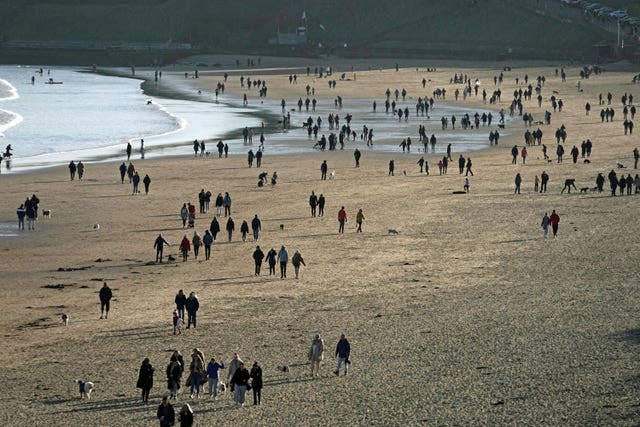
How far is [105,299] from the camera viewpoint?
30.7 metres

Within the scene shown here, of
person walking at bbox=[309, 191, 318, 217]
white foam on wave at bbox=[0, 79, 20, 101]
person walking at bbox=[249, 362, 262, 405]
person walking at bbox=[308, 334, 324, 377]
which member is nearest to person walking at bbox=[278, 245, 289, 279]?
person walking at bbox=[308, 334, 324, 377]

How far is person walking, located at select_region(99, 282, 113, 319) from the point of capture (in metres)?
30.6

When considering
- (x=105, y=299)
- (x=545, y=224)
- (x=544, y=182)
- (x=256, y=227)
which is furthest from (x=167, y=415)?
(x=544, y=182)

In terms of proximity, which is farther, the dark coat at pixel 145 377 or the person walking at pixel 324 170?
the person walking at pixel 324 170

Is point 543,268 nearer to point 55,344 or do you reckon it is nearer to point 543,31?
point 55,344

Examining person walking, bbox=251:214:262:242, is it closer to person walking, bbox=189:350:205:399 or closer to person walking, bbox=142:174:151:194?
person walking, bbox=142:174:151:194

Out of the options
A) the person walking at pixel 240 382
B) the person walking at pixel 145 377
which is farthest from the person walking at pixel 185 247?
the person walking at pixel 240 382

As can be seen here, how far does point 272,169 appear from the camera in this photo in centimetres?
5806

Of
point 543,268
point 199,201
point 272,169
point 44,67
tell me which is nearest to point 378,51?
point 44,67

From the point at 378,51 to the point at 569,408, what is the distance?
118944mm

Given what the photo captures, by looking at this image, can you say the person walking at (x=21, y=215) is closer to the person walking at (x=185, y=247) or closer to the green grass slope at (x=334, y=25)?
the person walking at (x=185, y=247)

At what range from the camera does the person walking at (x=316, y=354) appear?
25.4 metres

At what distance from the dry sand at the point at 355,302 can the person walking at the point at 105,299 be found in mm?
393

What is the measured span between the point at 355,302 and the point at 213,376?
848cm
